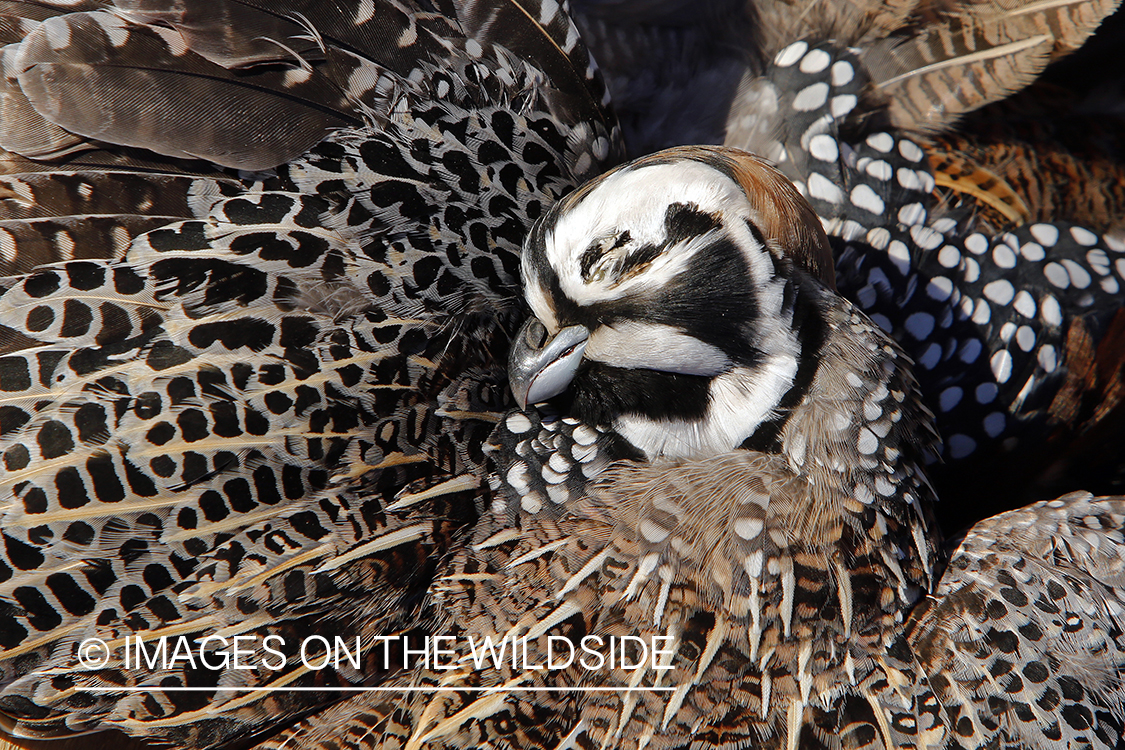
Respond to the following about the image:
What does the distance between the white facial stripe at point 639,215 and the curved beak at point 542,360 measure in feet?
0.26

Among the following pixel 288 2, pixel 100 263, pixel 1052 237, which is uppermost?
pixel 288 2

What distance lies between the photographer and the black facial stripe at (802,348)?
1.23 metres

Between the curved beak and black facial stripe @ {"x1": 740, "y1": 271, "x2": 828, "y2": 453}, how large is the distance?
1.14ft

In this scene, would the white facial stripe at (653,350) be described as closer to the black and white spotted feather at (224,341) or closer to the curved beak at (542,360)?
the curved beak at (542,360)

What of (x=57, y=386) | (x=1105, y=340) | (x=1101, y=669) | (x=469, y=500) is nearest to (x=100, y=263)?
(x=57, y=386)

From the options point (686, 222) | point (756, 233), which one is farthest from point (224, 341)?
point (756, 233)

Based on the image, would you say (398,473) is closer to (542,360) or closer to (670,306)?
(542,360)

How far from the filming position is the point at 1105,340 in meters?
1.68

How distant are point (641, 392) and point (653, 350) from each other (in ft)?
0.33

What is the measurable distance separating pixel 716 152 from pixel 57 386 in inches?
44.4

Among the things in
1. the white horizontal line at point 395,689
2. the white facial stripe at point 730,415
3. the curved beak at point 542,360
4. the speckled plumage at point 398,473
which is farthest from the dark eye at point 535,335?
the white horizontal line at point 395,689

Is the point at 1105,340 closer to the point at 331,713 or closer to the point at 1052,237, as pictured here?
the point at 1052,237
